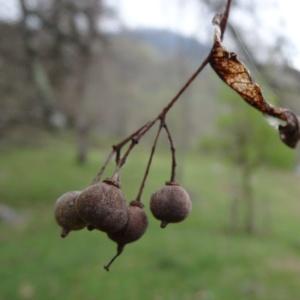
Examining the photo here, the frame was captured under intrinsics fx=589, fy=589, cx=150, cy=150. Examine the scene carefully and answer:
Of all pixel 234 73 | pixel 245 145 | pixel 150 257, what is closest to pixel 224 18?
pixel 234 73

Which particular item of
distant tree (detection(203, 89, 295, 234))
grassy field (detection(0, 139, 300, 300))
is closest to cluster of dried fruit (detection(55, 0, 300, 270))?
grassy field (detection(0, 139, 300, 300))

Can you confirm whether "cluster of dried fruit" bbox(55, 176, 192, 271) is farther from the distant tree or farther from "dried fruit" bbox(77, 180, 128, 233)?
the distant tree

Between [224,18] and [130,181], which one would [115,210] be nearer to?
[224,18]

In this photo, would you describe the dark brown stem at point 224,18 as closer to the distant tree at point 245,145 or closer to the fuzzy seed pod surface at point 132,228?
the fuzzy seed pod surface at point 132,228

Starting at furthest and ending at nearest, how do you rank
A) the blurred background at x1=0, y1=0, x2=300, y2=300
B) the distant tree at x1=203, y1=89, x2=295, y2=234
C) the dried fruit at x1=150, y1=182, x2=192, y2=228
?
1. the distant tree at x1=203, y1=89, x2=295, y2=234
2. the blurred background at x1=0, y1=0, x2=300, y2=300
3. the dried fruit at x1=150, y1=182, x2=192, y2=228

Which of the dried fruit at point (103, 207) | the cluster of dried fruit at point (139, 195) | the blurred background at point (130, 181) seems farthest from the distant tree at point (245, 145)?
the dried fruit at point (103, 207)
